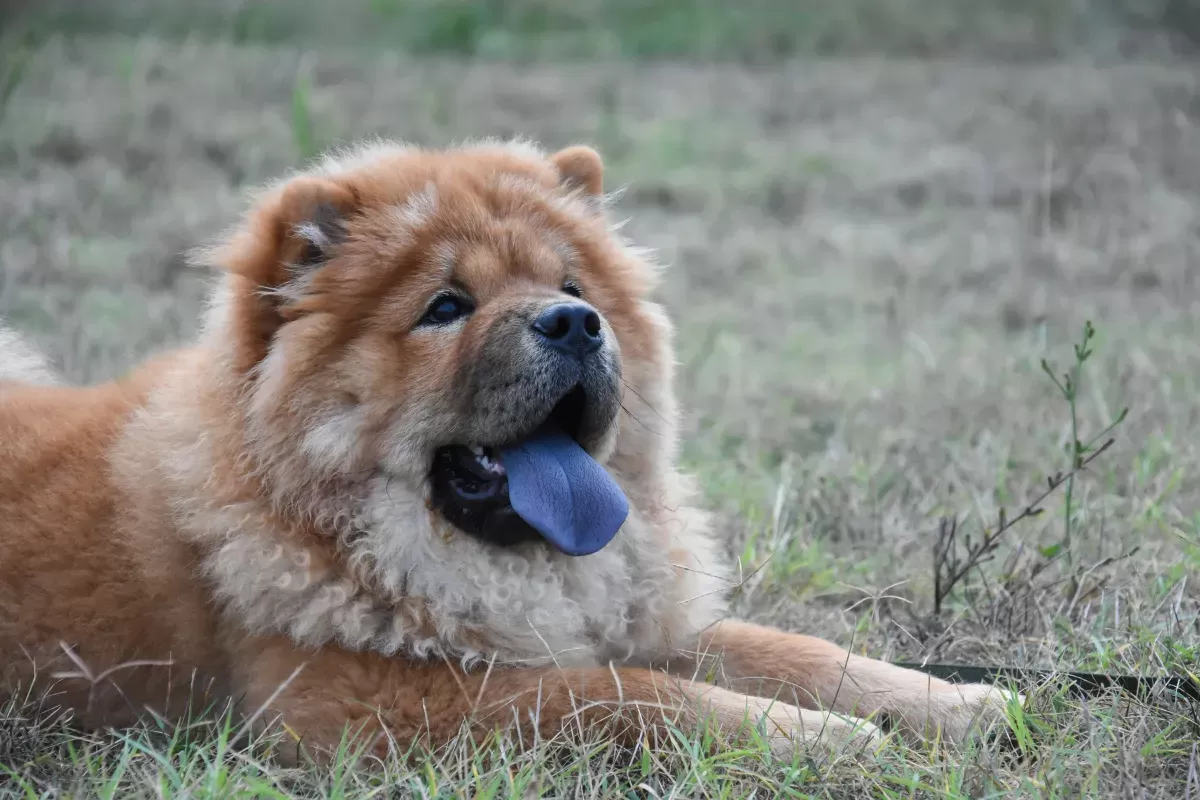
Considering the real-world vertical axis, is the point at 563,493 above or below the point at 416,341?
below

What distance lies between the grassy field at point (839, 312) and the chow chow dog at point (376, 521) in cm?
14

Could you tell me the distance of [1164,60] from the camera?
12.9 meters

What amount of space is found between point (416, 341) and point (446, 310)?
0.41 feet

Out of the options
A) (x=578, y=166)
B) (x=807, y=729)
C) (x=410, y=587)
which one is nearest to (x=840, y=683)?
(x=807, y=729)

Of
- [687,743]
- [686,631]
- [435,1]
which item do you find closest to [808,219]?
[435,1]

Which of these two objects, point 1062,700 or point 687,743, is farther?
point 1062,700

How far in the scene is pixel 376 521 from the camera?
9.32ft

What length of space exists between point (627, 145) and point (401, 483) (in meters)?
8.64

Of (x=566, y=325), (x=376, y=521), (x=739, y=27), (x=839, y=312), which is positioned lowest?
(x=839, y=312)

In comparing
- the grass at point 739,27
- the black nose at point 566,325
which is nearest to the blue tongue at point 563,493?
the black nose at point 566,325

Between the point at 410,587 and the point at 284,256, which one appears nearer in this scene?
the point at 410,587

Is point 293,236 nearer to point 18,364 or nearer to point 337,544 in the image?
point 337,544

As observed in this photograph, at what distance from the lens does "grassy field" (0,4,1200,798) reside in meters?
2.61

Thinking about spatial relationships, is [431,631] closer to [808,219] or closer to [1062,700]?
[1062,700]
